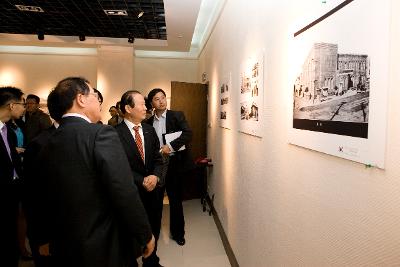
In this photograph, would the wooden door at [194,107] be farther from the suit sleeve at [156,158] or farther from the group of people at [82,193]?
the group of people at [82,193]

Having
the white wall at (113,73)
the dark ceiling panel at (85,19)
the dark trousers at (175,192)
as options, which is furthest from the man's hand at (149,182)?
the white wall at (113,73)

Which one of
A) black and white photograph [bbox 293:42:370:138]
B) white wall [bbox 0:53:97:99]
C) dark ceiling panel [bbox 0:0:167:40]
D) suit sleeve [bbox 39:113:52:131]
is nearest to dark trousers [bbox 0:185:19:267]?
suit sleeve [bbox 39:113:52:131]

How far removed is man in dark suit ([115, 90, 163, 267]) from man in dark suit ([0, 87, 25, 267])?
2.95 feet

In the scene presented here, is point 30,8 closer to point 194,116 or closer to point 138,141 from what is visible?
point 194,116

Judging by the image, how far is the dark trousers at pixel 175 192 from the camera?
11.7 feet

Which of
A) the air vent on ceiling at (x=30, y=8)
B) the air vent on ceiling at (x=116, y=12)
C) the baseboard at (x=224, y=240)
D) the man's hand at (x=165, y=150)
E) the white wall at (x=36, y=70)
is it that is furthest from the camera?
the white wall at (x=36, y=70)

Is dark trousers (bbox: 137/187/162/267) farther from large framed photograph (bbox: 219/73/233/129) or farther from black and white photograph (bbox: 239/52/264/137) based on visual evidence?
large framed photograph (bbox: 219/73/233/129)

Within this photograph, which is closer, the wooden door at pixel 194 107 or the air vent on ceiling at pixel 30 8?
the air vent on ceiling at pixel 30 8

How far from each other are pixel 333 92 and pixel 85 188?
1.16 meters

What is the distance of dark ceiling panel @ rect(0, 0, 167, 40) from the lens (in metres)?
4.83

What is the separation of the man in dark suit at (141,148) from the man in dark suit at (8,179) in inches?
35.4

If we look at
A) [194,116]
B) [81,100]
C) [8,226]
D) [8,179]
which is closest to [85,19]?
[194,116]

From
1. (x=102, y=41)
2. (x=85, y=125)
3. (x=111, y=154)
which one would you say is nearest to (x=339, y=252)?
(x=111, y=154)

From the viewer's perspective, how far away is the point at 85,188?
143 centimetres
